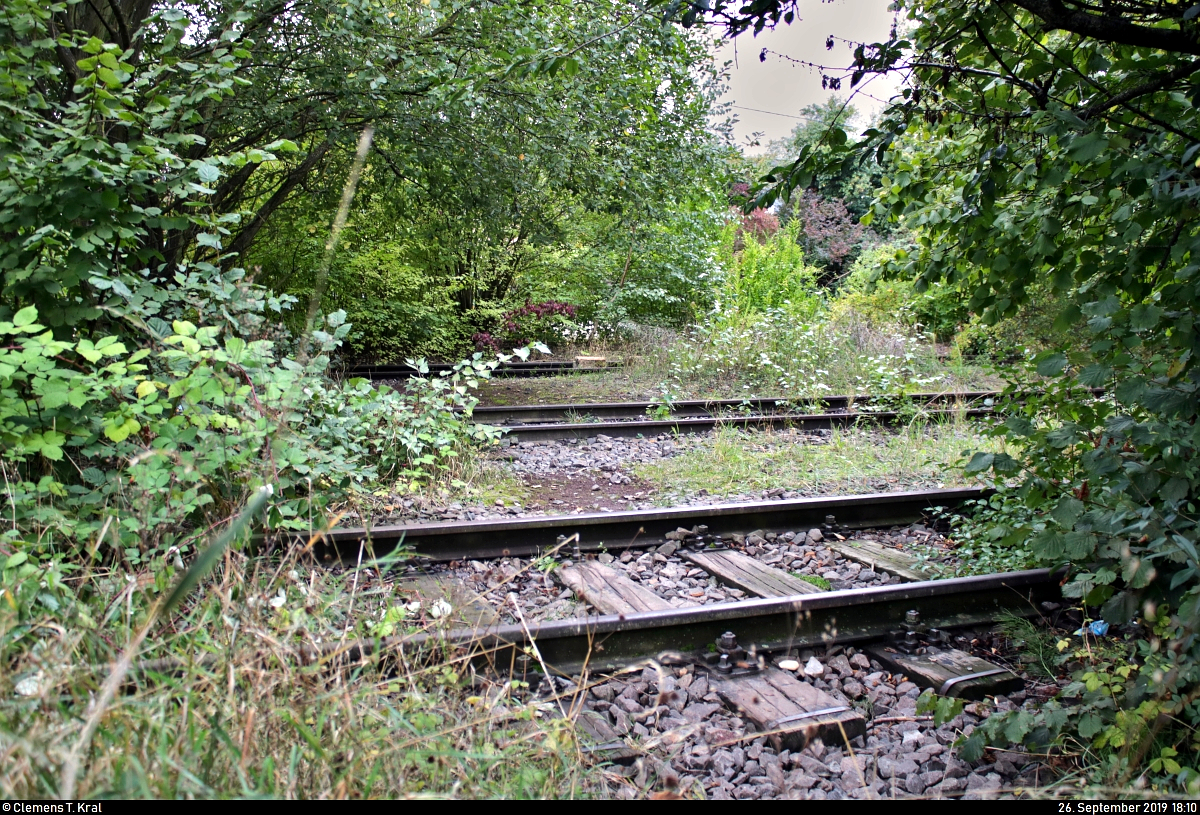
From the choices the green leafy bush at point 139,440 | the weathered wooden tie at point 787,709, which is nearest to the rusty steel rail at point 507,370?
the green leafy bush at point 139,440

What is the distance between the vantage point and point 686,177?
10.5 meters

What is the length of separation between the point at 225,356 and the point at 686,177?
27.6 ft

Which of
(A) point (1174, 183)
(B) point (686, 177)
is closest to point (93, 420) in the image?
(A) point (1174, 183)

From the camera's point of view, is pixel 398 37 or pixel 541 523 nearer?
pixel 541 523

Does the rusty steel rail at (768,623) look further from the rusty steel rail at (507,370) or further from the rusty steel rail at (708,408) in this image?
the rusty steel rail at (507,370)

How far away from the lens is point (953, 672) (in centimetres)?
313

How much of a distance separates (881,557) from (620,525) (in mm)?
1680

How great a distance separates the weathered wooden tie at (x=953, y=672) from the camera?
9.82 feet

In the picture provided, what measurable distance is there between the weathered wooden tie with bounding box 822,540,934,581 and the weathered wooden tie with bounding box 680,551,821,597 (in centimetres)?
59

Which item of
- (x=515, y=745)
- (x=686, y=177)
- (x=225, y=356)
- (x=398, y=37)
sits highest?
(x=398, y=37)

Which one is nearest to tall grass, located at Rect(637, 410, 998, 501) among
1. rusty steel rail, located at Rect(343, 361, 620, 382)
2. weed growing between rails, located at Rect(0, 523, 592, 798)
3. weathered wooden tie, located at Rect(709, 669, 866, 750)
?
weathered wooden tie, located at Rect(709, 669, 866, 750)

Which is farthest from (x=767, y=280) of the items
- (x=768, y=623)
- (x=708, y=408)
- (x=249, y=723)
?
(x=249, y=723)

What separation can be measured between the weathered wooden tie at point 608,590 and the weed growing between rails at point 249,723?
1319 mm

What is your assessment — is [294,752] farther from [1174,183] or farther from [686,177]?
[686,177]
